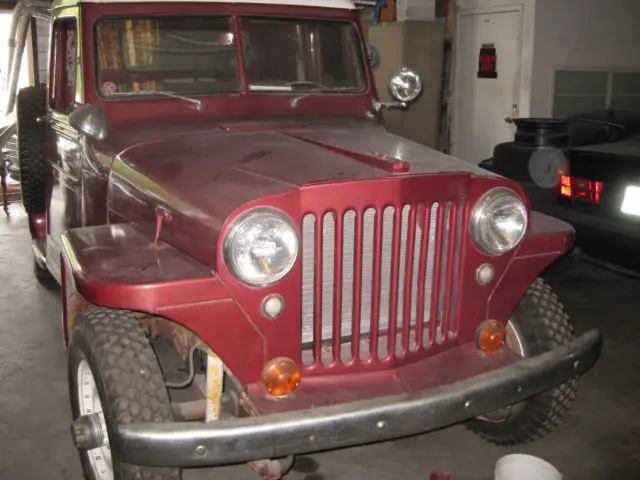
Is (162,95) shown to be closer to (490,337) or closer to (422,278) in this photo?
(422,278)

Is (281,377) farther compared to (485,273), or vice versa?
(485,273)

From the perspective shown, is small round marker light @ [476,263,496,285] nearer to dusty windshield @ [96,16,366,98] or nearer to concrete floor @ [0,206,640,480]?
concrete floor @ [0,206,640,480]

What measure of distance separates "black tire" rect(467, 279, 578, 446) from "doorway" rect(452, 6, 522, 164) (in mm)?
4727

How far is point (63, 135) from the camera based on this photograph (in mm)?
3467

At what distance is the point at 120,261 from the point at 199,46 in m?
1.31

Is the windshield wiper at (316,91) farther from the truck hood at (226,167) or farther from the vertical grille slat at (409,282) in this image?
the vertical grille slat at (409,282)

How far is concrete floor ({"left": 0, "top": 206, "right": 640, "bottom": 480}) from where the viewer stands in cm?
286

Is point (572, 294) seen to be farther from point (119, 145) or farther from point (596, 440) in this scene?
point (119, 145)

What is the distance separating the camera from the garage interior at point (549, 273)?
116 inches

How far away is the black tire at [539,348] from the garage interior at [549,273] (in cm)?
21

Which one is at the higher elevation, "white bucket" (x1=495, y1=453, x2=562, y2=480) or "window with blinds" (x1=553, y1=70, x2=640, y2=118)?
"window with blinds" (x1=553, y1=70, x2=640, y2=118)

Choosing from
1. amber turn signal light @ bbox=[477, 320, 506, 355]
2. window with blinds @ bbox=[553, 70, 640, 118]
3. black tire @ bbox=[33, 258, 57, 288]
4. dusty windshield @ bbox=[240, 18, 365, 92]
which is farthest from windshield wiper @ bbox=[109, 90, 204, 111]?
window with blinds @ bbox=[553, 70, 640, 118]

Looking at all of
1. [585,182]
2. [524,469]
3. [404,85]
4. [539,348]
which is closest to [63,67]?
[404,85]

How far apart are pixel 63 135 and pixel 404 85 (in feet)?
5.74
